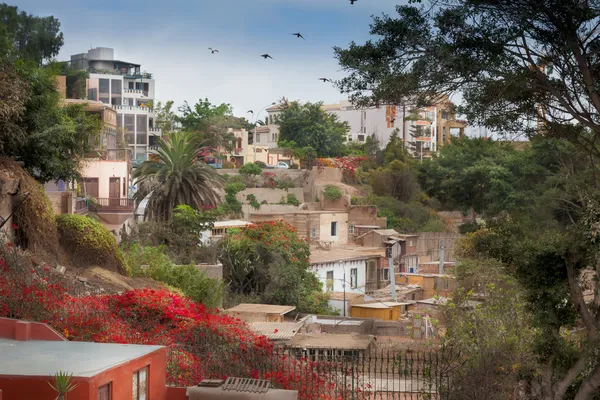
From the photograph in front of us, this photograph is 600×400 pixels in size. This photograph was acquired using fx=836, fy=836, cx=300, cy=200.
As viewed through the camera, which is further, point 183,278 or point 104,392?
point 183,278

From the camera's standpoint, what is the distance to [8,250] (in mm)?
17938

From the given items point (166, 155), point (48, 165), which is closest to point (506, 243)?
point (48, 165)

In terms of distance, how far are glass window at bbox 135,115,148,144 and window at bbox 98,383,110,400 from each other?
187 feet

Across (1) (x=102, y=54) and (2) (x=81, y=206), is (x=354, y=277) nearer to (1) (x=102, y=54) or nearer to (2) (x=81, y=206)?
(2) (x=81, y=206)

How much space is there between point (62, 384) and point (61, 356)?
2.47m

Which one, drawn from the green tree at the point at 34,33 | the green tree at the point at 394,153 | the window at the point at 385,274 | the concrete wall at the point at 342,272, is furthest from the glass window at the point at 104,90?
the concrete wall at the point at 342,272

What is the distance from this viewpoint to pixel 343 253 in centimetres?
4706

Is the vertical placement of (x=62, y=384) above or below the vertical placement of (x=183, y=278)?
above

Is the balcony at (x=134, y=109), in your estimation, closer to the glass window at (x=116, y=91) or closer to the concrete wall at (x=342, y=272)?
the glass window at (x=116, y=91)

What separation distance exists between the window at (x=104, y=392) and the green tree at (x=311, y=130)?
65494 millimetres

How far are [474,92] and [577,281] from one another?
3.60 meters

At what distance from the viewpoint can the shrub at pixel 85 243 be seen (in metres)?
23.6

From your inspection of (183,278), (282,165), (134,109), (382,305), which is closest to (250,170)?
(282,165)

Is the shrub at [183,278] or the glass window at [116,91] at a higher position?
the glass window at [116,91]
